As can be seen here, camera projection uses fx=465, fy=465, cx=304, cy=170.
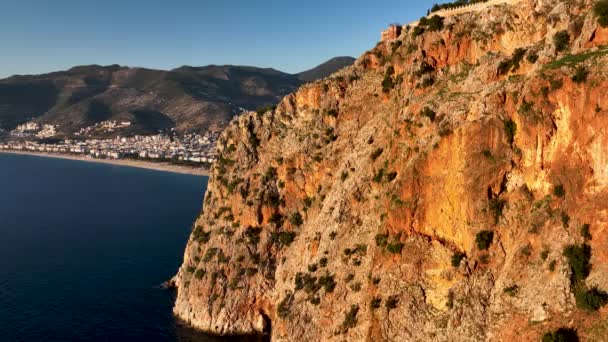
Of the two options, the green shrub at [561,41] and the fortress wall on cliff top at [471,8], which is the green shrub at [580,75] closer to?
the green shrub at [561,41]

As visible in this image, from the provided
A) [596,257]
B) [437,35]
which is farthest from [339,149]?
[596,257]

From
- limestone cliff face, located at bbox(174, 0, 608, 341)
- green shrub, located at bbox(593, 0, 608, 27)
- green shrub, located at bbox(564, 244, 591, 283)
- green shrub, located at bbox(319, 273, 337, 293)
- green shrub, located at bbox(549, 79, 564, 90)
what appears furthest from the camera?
green shrub, located at bbox(319, 273, 337, 293)

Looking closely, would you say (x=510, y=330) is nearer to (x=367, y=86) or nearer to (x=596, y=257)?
(x=596, y=257)

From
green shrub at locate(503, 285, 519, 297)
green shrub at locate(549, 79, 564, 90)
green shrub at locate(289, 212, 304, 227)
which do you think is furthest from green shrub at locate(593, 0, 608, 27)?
green shrub at locate(289, 212, 304, 227)

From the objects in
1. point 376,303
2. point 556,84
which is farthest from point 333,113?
point 556,84

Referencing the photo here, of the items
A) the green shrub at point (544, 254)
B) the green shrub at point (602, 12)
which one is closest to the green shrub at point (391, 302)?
the green shrub at point (544, 254)

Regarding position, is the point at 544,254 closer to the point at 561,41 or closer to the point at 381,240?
the point at 381,240

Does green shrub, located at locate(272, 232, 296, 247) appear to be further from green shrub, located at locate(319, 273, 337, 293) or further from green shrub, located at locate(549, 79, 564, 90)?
green shrub, located at locate(549, 79, 564, 90)
